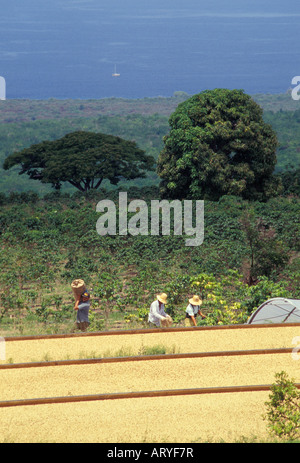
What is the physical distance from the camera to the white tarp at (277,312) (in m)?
15.5

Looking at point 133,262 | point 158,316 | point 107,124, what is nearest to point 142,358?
point 158,316

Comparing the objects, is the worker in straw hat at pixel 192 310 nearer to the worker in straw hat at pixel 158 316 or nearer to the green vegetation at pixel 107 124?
the worker in straw hat at pixel 158 316

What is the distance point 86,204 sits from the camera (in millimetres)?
31594

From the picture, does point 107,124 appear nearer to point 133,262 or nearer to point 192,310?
point 133,262

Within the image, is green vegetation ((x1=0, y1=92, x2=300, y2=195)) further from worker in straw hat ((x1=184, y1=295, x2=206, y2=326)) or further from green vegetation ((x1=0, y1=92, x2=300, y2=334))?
worker in straw hat ((x1=184, y1=295, x2=206, y2=326))

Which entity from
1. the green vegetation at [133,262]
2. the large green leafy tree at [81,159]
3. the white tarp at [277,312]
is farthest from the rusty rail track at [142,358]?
the large green leafy tree at [81,159]

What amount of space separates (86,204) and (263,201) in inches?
309

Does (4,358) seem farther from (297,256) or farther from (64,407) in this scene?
(297,256)

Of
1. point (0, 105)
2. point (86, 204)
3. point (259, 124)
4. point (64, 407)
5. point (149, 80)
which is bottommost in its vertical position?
point (64, 407)

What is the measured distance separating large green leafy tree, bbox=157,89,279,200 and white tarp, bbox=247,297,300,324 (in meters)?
15.1

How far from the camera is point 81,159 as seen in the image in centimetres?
3678

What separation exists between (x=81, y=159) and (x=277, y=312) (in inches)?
898

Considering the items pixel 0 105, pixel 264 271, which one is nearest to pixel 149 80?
pixel 0 105

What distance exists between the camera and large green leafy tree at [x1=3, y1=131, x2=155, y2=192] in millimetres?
36559
